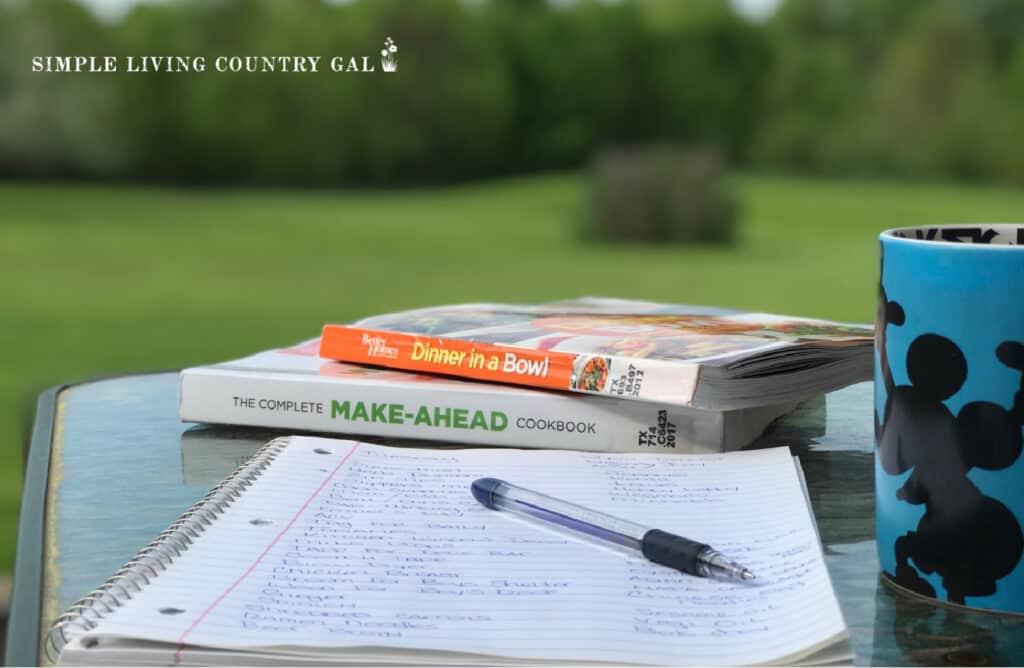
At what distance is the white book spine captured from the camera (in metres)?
0.54

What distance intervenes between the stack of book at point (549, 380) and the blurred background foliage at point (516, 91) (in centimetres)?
458

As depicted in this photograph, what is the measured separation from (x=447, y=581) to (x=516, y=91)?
19.9 ft

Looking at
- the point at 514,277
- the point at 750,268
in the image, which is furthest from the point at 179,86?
the point at 750,268

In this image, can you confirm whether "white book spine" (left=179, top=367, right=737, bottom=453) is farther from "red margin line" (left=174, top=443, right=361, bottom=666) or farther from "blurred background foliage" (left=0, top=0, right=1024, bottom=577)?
"blurred background foliage" (left=0, top=0, right=1024, bottom=577)

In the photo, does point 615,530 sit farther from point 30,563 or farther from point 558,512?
point 30,563

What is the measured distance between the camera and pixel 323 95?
580 centimetres

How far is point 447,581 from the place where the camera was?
360 millimetres

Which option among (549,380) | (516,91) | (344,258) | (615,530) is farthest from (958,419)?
(516,91)

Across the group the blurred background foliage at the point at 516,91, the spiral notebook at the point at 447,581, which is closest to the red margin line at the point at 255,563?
the spiral notebook at the point at 447,581

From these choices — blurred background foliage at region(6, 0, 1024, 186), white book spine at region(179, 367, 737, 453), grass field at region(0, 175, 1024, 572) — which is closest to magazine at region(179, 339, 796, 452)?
white book spine at region(179, 367, 737, 453)

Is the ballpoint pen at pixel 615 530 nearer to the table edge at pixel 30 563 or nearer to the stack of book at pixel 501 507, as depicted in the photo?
the stack of book at pixel 501 507

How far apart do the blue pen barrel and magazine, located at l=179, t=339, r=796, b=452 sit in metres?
0.09

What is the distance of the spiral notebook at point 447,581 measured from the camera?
1.02 ft

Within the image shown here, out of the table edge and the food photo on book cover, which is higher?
the food photo on book cover
